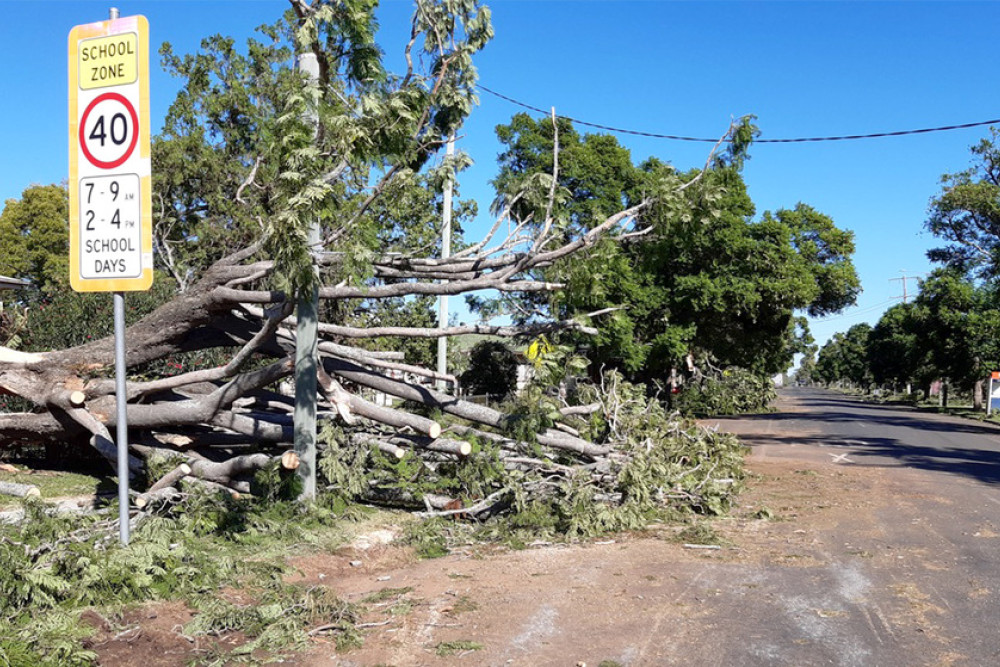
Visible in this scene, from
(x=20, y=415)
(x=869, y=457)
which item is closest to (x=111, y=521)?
(x=20, y=415)

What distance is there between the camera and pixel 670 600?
6355mm

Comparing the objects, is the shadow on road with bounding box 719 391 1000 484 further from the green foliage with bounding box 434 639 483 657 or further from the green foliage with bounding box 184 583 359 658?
the green foliage with bounding box 184 583 359 658

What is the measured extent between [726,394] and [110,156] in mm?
33377

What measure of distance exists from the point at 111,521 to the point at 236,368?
2.30m

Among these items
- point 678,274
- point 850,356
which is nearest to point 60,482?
point 678,274

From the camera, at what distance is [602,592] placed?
6590mm

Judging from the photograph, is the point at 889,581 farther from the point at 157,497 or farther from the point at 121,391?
the point at 157,497

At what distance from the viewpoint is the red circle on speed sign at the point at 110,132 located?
549 centimetres

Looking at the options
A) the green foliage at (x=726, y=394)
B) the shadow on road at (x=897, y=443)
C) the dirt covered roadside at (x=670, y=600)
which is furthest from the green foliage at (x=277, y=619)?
the green foliage at (x=726, y=394)

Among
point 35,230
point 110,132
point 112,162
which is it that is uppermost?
point 35,230

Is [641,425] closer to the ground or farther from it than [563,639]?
farther from it

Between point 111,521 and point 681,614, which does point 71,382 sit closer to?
point 111,521

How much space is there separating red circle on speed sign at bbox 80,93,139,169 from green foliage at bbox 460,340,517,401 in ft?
43.2

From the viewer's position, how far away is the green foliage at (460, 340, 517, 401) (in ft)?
61.0
